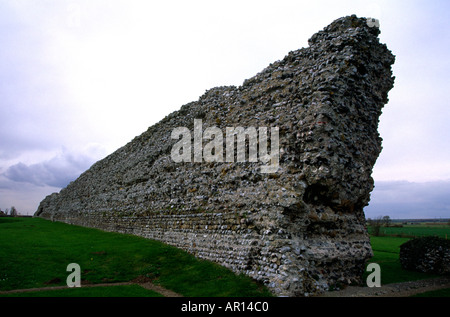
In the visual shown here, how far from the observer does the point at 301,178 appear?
10055mm

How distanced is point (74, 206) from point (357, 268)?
29.5 metres

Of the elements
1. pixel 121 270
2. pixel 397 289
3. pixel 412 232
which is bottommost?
pixel 412 232

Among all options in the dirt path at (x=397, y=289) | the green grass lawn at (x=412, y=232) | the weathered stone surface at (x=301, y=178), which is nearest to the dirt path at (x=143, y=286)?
the weathered stone surface at (x=301, y=178)

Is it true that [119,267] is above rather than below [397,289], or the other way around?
above

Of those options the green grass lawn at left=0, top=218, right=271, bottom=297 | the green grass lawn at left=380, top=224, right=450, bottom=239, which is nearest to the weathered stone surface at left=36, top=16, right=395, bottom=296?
the green grass lawn at left=0, top=218, right=271, bottom=297

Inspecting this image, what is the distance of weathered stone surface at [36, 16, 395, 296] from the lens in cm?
960

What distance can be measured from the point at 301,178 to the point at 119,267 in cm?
784

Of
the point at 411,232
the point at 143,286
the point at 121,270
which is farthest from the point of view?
the point at 411,232

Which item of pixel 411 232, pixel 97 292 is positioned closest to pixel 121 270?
pixel 97 292

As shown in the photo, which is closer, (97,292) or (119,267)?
(97,292)

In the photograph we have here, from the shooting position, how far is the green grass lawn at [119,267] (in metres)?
9.44

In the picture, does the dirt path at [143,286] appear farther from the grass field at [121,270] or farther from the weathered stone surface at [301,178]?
the weathered stone surface at [301,178]

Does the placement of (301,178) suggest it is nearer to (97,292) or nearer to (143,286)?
(143,286)
